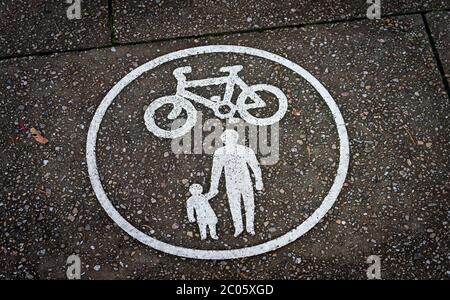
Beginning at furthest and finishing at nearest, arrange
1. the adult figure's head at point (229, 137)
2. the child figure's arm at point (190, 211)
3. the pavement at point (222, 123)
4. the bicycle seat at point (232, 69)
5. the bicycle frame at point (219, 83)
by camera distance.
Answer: the bicycle seat at point (232, 69) < the bicycle frame at point (219, 83) < the adult figure's head at point (229, 137) < the child figure's arm at point (190, 211) < the pavement at point (222, 123)

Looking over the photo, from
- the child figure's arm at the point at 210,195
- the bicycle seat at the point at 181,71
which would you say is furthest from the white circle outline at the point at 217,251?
the child figure's arm at the point at 210,195

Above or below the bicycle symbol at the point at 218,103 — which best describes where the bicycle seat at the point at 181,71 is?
above

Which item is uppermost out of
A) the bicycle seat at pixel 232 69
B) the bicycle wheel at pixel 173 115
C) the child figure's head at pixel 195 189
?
the bicycle seat at pixel 232 69

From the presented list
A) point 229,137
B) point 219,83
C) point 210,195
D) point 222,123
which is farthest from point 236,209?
point 219,83

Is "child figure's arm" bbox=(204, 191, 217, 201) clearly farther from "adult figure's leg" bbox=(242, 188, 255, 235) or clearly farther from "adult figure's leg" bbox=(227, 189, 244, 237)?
"adult figure's leg" bbox=(242, 188, 255, 235)

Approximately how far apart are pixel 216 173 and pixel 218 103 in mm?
663

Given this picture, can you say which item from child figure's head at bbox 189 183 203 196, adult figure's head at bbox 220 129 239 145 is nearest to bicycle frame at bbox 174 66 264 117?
adult figure's head at bbox 220 129 239 145

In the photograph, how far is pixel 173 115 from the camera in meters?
3.96

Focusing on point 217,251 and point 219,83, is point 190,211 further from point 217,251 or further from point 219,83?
point 219,83

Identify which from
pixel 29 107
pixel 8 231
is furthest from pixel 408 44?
pixel 8 231

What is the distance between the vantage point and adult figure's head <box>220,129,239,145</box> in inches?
150

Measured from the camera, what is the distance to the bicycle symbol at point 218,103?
3.90 metres

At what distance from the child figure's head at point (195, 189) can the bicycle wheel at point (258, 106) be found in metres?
0.70

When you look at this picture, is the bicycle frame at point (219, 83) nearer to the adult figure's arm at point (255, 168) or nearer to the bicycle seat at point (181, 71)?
the bicycle seat at point (181, 71)
